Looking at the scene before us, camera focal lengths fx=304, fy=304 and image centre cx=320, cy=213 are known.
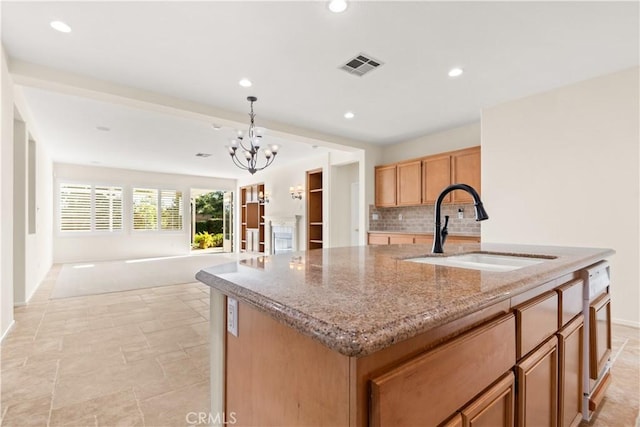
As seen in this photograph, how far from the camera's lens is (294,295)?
2.63ft

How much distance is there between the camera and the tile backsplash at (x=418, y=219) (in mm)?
5086

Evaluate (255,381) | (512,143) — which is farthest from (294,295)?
(512,143)

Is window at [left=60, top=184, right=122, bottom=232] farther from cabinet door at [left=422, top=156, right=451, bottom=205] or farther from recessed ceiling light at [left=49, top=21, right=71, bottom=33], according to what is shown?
cabinet door at [left=422, top=156, right=451, bottom=205]

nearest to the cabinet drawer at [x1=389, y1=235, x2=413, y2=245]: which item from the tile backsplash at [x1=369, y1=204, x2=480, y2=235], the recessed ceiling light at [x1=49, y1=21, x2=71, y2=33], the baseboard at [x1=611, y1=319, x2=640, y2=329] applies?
the tile backsplash at [x1=369, y1=204, x2=480, y2=235]

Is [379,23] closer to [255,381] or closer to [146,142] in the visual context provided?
[255,381]

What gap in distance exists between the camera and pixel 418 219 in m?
5.82

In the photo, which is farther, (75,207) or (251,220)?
(251,220)

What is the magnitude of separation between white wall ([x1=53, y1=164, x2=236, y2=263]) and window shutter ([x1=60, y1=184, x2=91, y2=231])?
168 mm

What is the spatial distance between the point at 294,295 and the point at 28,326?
3800 mm

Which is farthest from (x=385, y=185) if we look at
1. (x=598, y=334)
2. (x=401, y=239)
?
(x=598, y=334)

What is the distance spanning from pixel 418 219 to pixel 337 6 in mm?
4342

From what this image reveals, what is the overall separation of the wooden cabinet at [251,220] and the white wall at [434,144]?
4.87 metres

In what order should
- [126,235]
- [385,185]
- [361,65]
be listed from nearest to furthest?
[361,65] → [385,185] → [126,235]

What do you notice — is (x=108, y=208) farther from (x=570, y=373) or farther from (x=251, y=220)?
(x=570, y=373)
